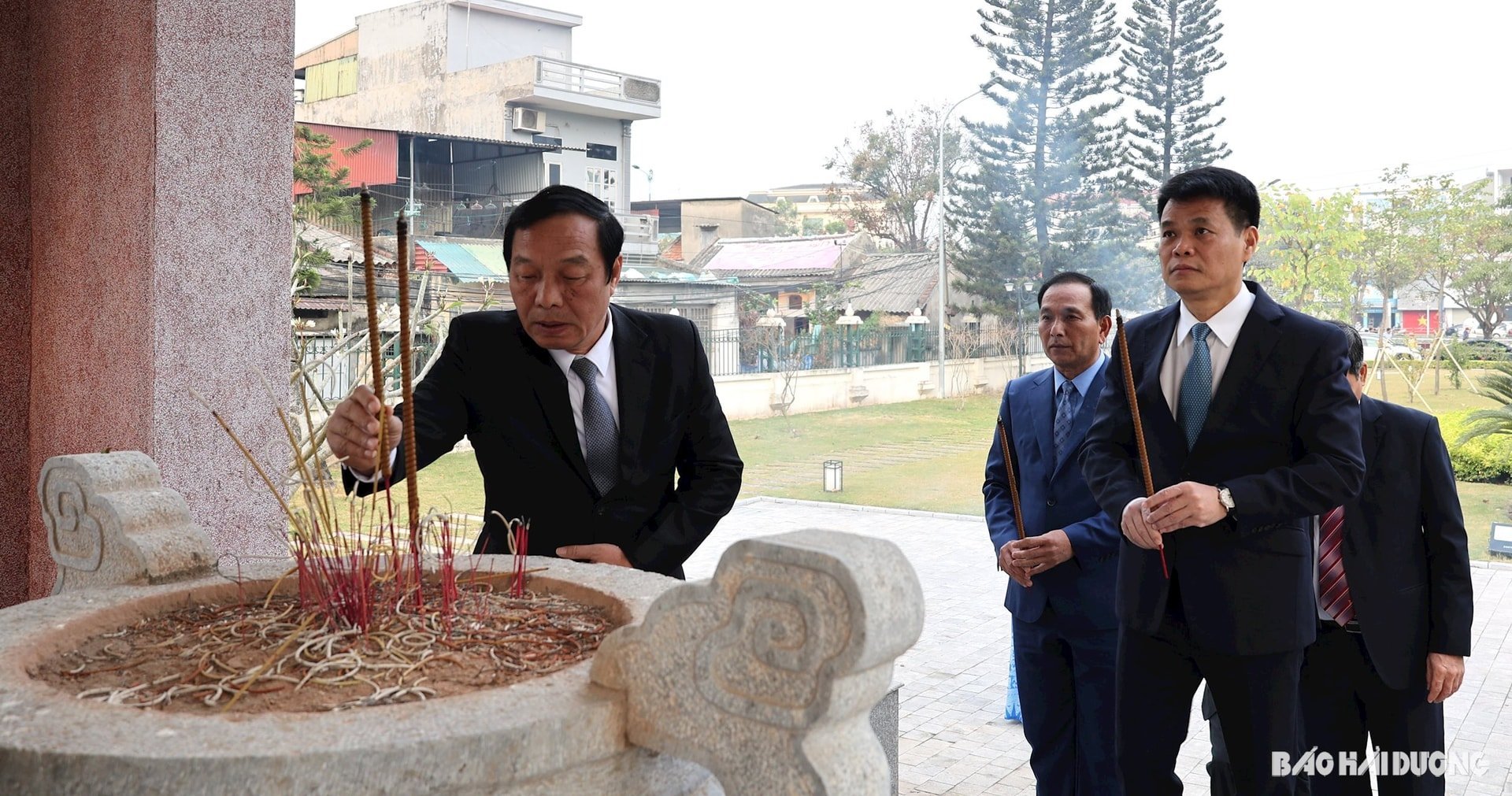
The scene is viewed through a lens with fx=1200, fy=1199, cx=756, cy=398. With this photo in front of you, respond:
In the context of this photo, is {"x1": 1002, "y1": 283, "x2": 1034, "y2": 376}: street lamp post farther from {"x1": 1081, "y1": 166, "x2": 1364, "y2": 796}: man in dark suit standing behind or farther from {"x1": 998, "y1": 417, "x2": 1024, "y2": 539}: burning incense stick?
{"x1": 1081, "y1": 166, "x2": 1364, "y2": 796}: man in dark suit standing behind

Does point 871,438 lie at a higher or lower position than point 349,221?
lower

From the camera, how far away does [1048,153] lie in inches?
339

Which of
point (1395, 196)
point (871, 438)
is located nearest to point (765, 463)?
point (871, 438)

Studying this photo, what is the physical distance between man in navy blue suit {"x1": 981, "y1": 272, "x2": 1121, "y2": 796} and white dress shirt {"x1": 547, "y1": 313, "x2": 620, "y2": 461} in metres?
1.01

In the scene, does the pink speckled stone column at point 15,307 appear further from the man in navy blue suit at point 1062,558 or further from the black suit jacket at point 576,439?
the man in navy blue suit at point 1062,558

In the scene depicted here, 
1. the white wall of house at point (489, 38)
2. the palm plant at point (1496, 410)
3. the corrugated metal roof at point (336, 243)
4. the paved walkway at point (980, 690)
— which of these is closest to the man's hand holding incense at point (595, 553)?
the paved walkway at point (980, 690)

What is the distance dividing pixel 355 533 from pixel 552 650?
1.16 feet

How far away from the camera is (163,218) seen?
2.71m

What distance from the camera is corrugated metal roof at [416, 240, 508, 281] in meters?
8.20

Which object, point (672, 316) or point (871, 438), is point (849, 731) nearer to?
point (672, 316)

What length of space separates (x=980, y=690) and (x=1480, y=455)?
13.7 feet

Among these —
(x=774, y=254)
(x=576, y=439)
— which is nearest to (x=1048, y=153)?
A: (x=774, y=254)

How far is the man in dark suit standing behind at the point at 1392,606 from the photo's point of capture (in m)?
2.17

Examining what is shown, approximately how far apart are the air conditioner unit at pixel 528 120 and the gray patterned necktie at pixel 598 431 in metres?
7.68
